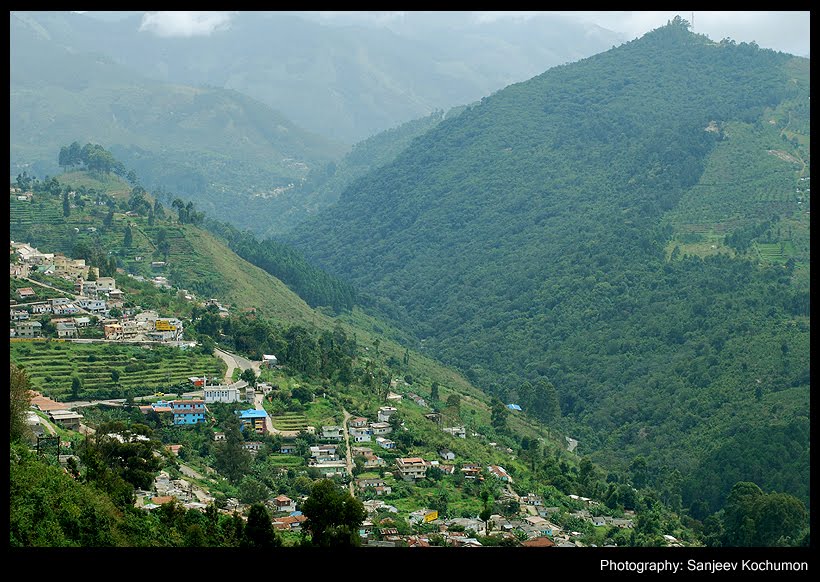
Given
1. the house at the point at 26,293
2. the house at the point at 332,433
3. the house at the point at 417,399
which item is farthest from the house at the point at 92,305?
the house at the point at 417,399

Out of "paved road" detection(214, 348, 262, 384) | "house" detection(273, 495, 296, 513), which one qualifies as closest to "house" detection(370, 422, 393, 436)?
"paved road" detection(214, 348, 262, 384)

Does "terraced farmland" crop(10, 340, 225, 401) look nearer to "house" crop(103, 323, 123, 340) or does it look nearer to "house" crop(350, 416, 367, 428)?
"house" crop(103, 323, 123, 340)

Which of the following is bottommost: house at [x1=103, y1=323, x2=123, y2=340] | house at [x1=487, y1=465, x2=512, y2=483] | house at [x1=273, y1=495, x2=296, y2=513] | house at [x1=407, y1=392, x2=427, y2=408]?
house at [x1=487, y1=465, x2=512, y2=483]

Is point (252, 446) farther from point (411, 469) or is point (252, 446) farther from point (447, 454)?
point (447, 454)

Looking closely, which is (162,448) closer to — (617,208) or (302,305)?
(302,305)

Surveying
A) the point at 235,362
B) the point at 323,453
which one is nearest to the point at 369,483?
the point at 323,453

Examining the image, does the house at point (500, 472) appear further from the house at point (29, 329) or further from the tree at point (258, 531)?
the house at point (29, 329)

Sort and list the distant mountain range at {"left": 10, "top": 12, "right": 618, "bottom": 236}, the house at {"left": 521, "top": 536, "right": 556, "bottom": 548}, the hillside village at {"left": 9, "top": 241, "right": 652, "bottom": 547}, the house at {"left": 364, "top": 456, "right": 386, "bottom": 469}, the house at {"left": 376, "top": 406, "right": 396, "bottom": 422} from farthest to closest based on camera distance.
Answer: the distant mountain range at {"left": 10, "top": 12, "right": 618, "bottom": 236} < the house at {"left": 376, "top": 406, "right": 396, "bottom": 422} < the house at {"left": 364, "top": 456, "right": 386, "bottom": 469} < the hillside village at {"left": 9, "top": 241, "right": 652, "bottom": 547} < the house at {"left": 521, "top": 536, "right": 556, "bottom": 548}

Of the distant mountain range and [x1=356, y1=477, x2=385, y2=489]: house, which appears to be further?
the distant mountain range
